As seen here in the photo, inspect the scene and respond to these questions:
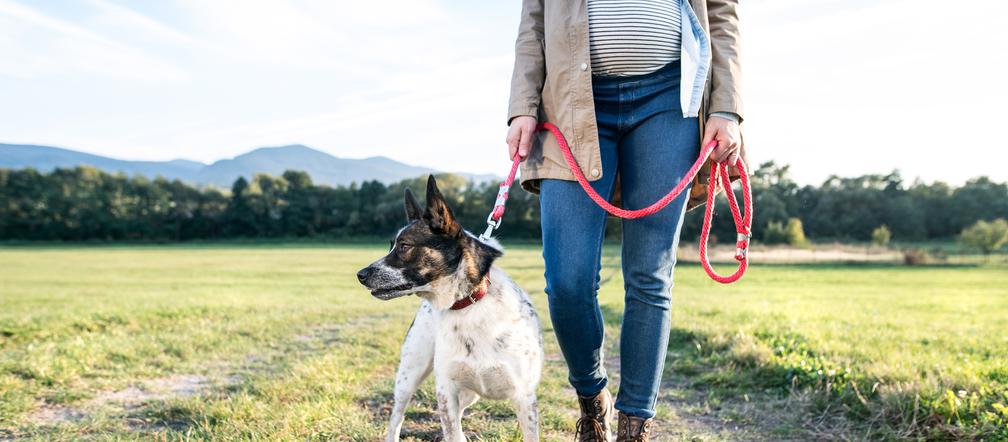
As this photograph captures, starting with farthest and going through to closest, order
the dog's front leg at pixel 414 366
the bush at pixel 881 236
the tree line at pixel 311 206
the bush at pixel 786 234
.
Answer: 1. the tree line at pixel 311 206
2. the bush at pixel 881 236
3. the bush at pixel 786 234
4. the dog's front leg at pixel 414 366

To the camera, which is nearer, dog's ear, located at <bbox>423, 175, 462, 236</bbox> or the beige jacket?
the beige jacket

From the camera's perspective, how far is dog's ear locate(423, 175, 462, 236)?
9.75 ft

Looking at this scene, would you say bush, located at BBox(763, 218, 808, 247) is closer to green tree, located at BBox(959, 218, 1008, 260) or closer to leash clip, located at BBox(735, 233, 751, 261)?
green tree, located at BBox(959, 218, 1008, 260)

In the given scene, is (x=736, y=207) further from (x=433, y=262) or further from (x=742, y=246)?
(x=433, y=262)

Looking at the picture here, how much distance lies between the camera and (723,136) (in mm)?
2660

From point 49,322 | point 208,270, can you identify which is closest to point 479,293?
point 49,322

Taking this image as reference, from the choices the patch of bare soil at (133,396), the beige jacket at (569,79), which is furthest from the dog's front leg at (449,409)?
the patch of bare soil at (133,396)

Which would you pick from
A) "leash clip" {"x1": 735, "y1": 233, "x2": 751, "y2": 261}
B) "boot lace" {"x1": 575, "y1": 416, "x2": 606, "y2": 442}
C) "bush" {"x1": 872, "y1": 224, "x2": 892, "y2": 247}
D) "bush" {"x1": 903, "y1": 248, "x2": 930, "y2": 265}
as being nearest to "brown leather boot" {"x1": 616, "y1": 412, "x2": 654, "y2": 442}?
"boot lace" {"x1": 575, "y1": 416, "x2": 606, "y2": 442}

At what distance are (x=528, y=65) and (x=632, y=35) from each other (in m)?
0.49

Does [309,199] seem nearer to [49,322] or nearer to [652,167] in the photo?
[49,322]

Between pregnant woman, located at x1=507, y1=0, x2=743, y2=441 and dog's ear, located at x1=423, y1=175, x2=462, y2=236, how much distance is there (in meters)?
0.45

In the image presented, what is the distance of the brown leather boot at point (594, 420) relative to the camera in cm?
298

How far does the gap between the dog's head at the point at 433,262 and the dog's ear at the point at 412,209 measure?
0.29 ft

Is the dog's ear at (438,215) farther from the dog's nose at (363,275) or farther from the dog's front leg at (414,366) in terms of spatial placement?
the dog's front leg at (414,366)
